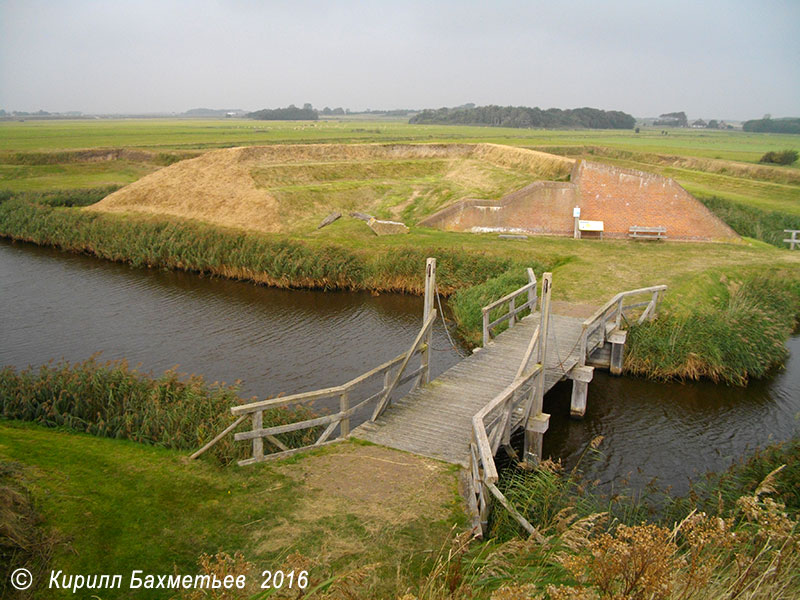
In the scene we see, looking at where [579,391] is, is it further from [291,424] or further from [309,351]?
[309,351]

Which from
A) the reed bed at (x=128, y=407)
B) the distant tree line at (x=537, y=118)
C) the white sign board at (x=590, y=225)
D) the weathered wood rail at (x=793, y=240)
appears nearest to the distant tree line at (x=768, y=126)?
the distant tree line at (x=537, y=118)

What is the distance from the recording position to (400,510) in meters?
8.22

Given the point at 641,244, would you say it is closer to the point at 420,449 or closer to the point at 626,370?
the point at 626,370

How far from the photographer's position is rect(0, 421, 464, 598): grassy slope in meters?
7.05

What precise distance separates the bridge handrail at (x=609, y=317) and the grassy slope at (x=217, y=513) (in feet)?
20.5

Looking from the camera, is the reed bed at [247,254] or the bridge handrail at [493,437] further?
the reed bed at [247,254]

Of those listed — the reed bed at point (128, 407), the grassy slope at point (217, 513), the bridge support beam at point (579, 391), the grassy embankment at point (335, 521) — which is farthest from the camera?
the bridge support beam at point (579, 391)

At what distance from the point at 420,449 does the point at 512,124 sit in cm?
12567

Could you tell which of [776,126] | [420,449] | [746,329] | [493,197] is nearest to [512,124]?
[776,126]

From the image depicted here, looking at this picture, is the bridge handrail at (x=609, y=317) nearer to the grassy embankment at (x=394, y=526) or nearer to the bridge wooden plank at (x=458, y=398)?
the bridge wooden plank at (x=458, y=398)

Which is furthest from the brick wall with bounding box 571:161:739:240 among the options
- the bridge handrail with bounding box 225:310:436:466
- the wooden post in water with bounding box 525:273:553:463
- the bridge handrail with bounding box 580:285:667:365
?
the bridge handrail with bounding box 225:310:436:466

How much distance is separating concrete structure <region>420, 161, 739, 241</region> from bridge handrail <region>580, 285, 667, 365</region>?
33.6 ft

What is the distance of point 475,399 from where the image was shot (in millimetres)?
12086

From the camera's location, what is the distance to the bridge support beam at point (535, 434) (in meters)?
11.9
